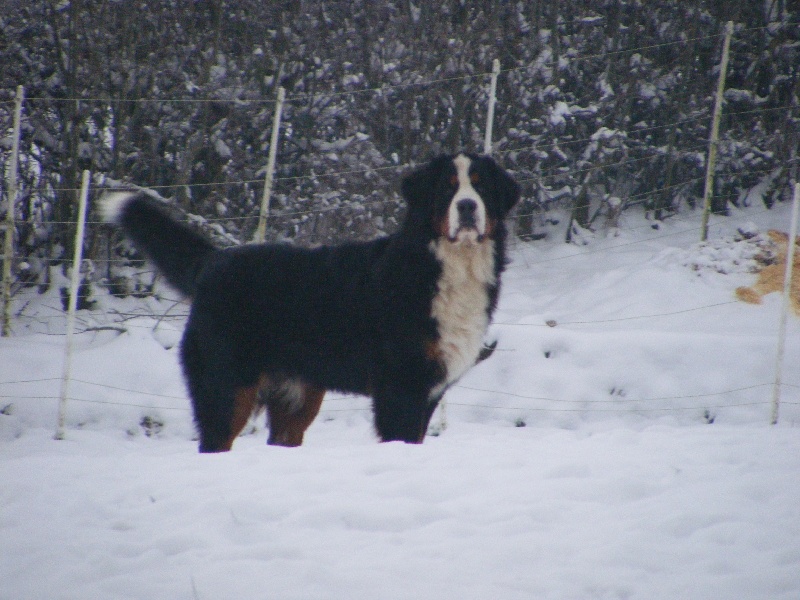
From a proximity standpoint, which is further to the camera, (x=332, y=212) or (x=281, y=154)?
(x=281, y=154)

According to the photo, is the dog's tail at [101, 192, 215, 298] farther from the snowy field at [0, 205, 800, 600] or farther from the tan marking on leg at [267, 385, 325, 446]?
the snowy field at [0, 205, 800, 600]

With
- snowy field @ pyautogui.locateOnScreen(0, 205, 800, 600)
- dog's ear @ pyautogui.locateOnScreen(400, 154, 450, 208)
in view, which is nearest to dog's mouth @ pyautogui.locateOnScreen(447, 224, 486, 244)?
dog's ear @ pyautogui.locateOnScreen(400, 154, 450, 208)

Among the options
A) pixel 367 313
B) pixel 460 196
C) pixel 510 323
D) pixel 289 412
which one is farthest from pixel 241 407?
pixel 510 323

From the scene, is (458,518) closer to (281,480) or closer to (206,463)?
(281,480)

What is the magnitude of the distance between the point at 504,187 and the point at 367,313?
3.26ft

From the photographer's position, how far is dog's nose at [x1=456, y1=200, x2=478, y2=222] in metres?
3.78

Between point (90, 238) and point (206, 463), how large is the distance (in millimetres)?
7131

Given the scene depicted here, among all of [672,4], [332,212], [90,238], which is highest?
[672,4]

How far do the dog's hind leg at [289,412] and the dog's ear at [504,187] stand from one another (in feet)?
4.82

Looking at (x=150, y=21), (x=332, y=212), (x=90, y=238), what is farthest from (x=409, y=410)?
(x=150, y=21)

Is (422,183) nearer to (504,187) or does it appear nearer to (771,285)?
(504,187)

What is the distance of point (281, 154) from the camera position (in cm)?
1055

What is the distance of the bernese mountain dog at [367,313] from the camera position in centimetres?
379

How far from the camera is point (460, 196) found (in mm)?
3809
